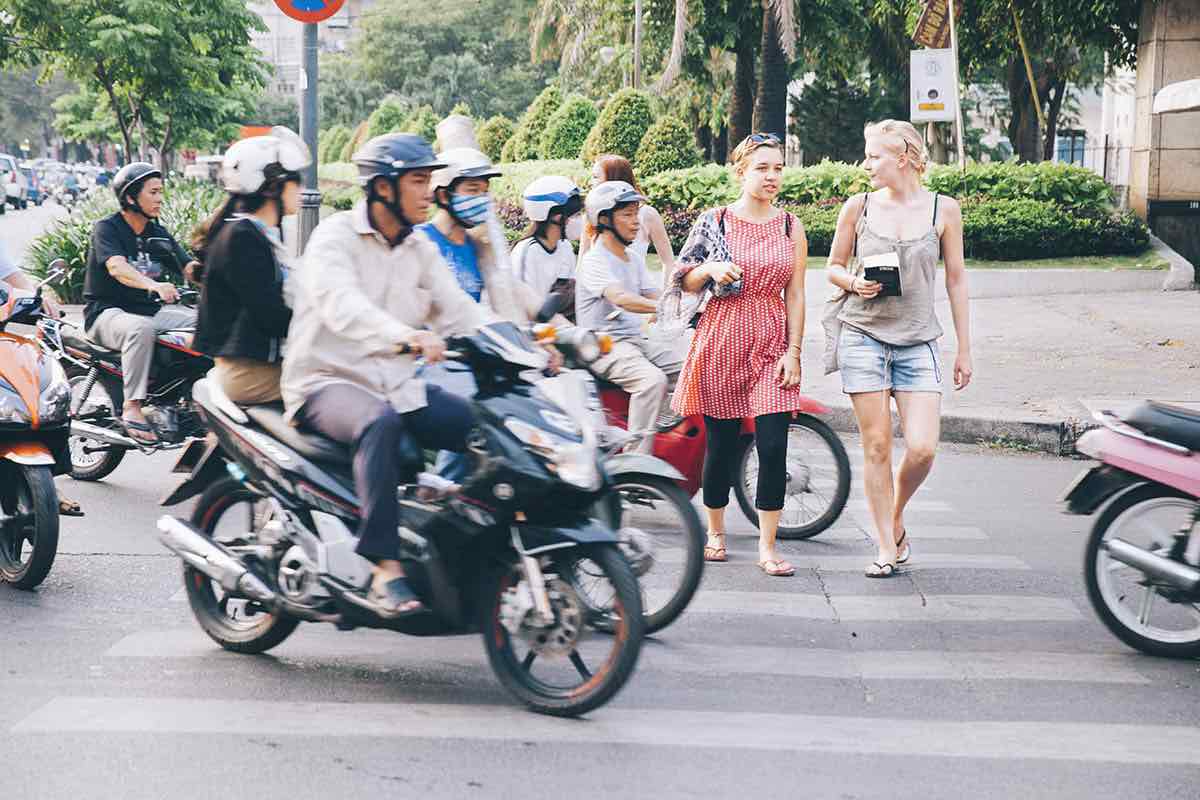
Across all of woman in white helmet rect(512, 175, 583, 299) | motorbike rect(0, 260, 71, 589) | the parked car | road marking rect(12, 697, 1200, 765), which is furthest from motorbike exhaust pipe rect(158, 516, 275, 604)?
the parked car

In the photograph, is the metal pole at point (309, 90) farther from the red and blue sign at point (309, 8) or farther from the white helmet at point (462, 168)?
the white helmet at point (462, 168)

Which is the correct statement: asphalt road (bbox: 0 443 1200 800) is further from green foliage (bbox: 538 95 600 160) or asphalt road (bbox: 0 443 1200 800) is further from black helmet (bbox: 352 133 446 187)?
green foliage (bbox: 538 95 600 160)

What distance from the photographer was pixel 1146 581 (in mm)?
5312

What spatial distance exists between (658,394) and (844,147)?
35.0 m

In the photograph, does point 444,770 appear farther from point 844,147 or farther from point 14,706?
point 844,147

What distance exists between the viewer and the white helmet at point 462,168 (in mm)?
6375

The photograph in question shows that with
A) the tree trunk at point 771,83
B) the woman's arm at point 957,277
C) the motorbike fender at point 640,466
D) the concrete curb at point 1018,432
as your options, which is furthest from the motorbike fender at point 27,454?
the tree trunk at point 771,83

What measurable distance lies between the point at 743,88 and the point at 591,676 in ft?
89.1

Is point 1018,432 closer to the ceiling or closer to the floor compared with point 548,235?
closer to the floor

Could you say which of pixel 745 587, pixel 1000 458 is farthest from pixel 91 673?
pixel 1000 458

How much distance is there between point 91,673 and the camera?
16.6ft

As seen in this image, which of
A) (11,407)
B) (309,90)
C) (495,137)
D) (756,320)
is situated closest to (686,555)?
(756,320)

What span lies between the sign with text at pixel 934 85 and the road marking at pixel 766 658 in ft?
54.6

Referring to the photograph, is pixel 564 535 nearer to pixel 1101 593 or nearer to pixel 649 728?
pixel 649 728
